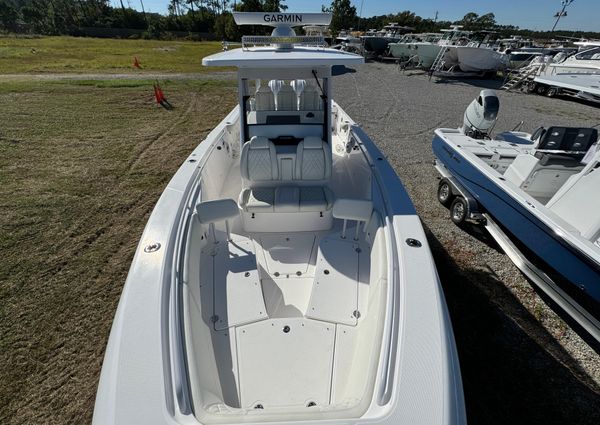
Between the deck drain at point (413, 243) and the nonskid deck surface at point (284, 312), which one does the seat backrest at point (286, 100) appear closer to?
the nonskid deck surface at point (284, 312)

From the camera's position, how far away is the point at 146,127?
7688 millimetres

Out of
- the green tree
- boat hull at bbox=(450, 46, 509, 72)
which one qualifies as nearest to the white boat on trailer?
boat hull at bbox=(450, 46, 509, 72)

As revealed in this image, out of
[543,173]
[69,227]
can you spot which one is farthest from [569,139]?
[69,227]

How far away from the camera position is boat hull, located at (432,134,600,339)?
2.53m

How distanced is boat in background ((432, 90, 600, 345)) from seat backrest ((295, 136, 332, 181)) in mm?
2007

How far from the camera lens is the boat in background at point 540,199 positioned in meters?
2.64

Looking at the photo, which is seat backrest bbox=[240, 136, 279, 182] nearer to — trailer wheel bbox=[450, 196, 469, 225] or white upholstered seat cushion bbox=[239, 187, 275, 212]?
white upholstered seat cushion bbox=[239, 187, 275, 212]

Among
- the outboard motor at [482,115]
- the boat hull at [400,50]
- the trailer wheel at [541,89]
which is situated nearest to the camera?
the outboard motor at [482,115]

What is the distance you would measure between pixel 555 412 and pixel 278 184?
282 centimetres

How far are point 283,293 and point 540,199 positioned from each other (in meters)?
3.35

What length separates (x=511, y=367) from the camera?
242cm

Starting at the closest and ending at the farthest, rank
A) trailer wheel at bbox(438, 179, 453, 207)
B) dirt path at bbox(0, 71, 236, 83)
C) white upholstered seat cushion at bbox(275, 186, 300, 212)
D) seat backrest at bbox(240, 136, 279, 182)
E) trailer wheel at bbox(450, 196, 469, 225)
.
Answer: white upholstered seat cushion at bbox(275, 186, 300, 212), seat backrest at bbox(240, 136, 279, 182), trailer wheel at bbox(450, 196, 469, 225), trailer wheel at bbox(438, 179, 453, 207), dirt path at bbox(0, 71, 236, 83)

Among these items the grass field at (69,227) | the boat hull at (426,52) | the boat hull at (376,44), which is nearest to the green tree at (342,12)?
the boat hull at (376,44)

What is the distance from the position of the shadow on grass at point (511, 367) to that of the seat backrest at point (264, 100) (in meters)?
2.88
